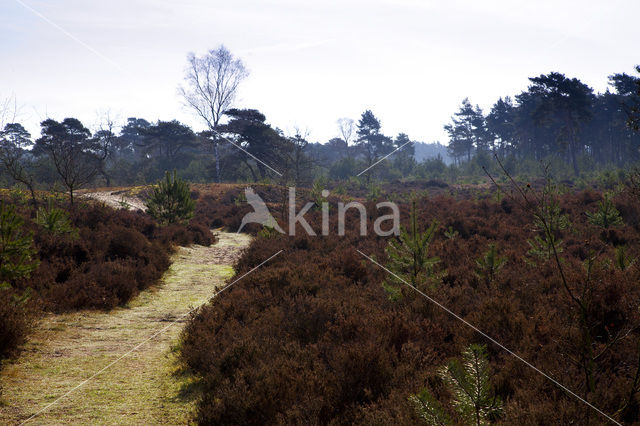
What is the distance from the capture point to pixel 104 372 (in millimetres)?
5031

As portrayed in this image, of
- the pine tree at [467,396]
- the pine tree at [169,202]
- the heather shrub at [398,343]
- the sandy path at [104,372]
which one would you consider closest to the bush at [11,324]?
the sandy path at [104,372]

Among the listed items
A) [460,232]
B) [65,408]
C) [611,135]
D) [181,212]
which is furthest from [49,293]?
[611,135]

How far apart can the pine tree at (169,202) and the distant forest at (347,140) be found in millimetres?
10616

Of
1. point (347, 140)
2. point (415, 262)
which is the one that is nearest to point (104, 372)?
point (415, 262)

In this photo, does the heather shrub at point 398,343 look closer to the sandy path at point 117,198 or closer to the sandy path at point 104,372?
the sandy path at point 104,372

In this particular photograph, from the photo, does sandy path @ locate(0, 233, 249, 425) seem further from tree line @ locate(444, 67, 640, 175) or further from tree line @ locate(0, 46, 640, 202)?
tree line @ locate(444, 67, 640, 175)

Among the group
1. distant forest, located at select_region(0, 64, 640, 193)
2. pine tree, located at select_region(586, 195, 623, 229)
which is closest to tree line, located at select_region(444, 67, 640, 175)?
distant forest, located at select_region(0, 64, 640, 193)

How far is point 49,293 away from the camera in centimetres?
742

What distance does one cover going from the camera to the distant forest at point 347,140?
1564 inches

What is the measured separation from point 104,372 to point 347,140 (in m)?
73.4

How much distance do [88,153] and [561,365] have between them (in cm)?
4743

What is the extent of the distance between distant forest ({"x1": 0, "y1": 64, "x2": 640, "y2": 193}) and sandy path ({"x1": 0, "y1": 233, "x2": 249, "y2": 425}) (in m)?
19.9

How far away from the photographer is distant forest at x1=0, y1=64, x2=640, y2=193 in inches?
1564

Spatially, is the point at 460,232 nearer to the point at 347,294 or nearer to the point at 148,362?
the point at 347,294
